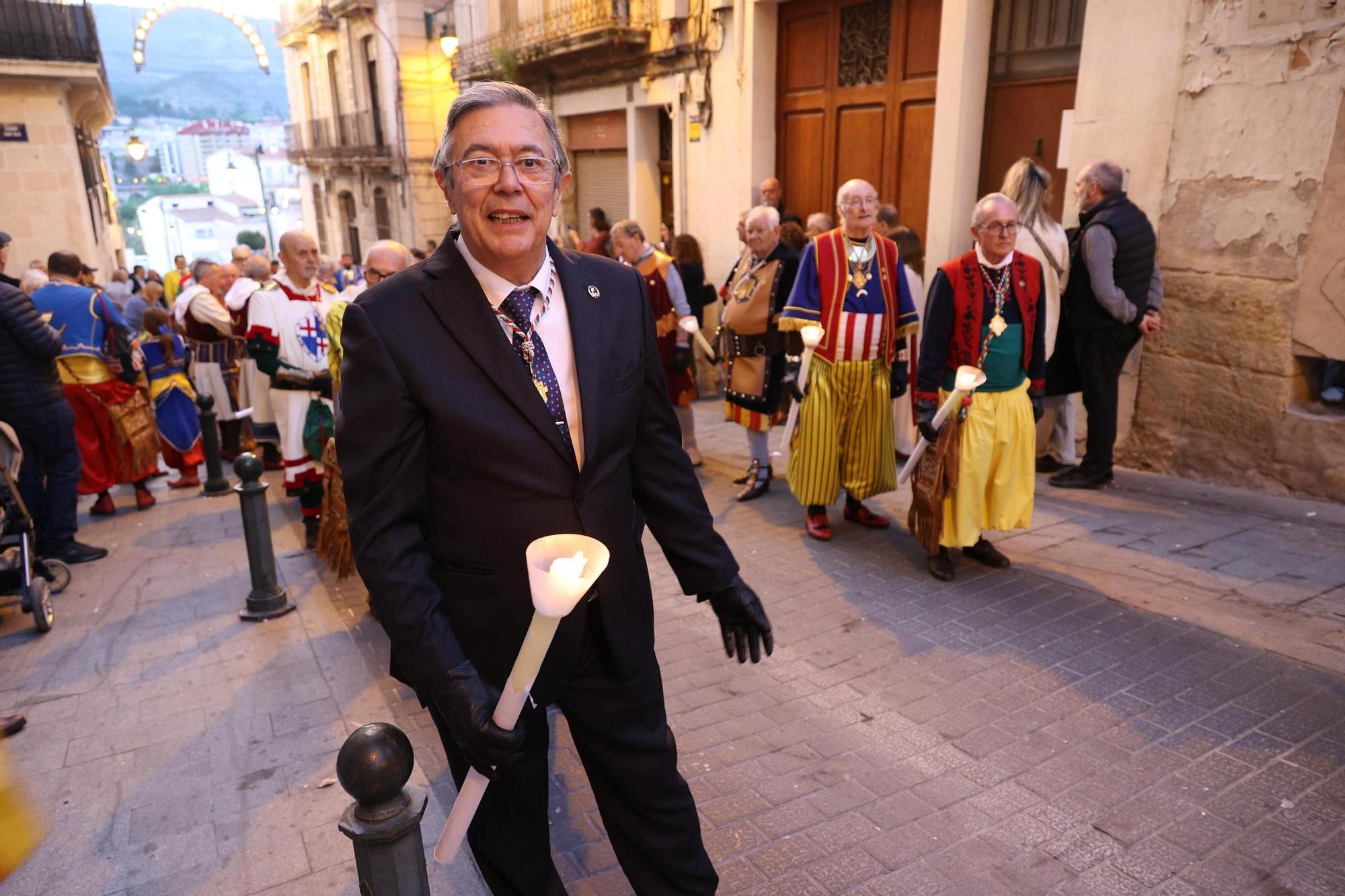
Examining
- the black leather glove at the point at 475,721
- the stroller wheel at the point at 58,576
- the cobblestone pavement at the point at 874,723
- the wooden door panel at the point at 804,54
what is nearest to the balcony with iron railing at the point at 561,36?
the wooden door panel at the point at 804,54

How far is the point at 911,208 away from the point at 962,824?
265 inches

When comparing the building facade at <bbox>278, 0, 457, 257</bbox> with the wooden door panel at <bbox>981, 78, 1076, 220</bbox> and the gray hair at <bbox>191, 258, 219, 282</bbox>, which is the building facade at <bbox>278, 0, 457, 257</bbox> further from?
the wooden door panel at <bbox>981, 78, 1076, 220</bbox>

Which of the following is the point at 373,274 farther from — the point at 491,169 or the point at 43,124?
the point at 43,124

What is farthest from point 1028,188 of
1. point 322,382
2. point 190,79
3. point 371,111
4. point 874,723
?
point 190,79

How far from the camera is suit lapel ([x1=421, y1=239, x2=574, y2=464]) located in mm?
1935

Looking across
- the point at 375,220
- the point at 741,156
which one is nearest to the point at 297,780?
the point at 741,156

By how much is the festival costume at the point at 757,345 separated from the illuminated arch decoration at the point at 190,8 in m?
13.8

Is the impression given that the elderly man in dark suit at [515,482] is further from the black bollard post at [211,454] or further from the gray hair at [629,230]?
the black bollard post at [211,454]

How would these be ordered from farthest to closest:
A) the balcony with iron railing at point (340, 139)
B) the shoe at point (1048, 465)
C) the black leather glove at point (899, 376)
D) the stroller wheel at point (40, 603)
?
the balcony with iron railing at point (340, 139), the shoe at point (1048, 465), the black leather glove at point (899, 376), the stroller wheel at point (40, 603)

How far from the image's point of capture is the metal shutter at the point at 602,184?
45.0 feet

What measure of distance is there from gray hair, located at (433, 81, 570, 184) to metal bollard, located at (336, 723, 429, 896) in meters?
1.22

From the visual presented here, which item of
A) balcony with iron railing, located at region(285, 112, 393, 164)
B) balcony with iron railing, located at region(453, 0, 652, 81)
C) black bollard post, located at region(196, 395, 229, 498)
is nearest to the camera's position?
black bollard post, located at region(196, 395, 229, 498)

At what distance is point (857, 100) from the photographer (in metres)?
8.96

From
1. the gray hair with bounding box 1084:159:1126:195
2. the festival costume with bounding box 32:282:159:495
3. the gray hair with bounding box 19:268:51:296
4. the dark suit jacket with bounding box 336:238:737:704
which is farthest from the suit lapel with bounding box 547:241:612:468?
the gray hair with bounding box 19:268:51:296
